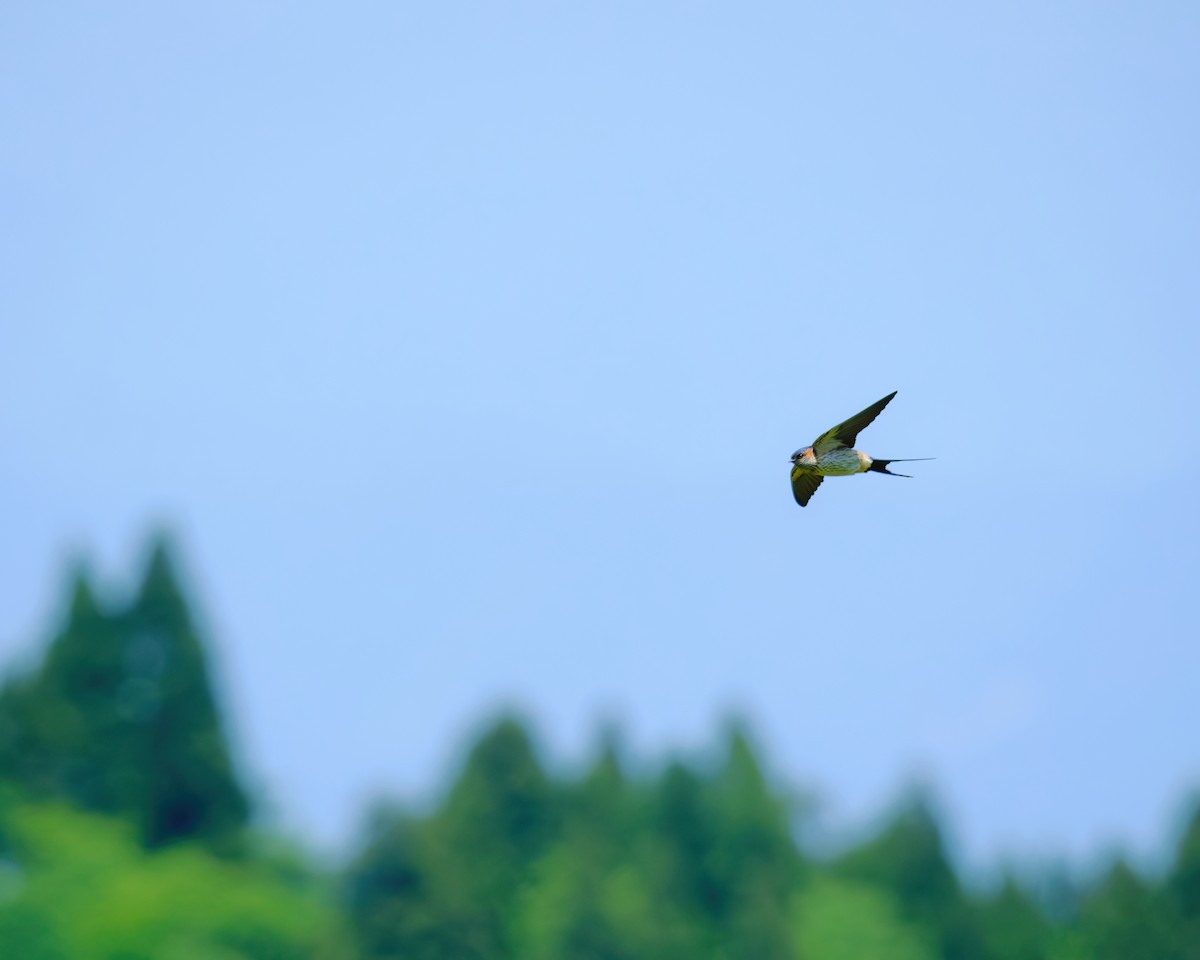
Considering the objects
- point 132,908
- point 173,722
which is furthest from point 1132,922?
point 173,722

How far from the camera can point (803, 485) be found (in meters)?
14.0

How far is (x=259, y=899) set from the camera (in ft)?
184

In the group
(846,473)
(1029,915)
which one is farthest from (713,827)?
(846,473)

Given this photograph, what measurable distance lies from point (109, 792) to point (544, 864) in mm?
13990

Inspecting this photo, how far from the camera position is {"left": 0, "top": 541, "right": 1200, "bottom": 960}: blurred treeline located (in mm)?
52125

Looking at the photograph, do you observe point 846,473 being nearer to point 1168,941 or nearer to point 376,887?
point 376,887

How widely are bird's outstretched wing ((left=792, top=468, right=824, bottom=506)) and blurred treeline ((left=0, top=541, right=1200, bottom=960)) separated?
37225mm

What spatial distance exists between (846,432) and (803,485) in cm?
92

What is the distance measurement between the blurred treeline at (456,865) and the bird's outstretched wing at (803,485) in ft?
122

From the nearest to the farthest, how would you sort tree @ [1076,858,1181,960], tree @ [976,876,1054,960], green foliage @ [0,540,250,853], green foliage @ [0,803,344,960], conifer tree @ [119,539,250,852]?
green foliage @ [0,803,344,960] → tree @ [1076,858,1181,960] → tree @ [976,876,1054,960] → conifer tree @ [119,539,250,852] → green foliage @ [0,540,250,853]

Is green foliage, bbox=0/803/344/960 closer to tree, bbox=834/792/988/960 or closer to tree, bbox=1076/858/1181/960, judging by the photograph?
tree, bbox=834/792/988/960

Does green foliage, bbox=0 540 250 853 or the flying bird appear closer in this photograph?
the flying bird

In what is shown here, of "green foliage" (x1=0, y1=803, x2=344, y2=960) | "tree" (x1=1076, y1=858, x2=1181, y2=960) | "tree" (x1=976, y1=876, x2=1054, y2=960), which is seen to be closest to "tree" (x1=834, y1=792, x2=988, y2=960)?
"tree" (x1=976, y1=876, x2=1054, y2=960)

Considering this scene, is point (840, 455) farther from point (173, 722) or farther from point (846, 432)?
point (173, 722)
